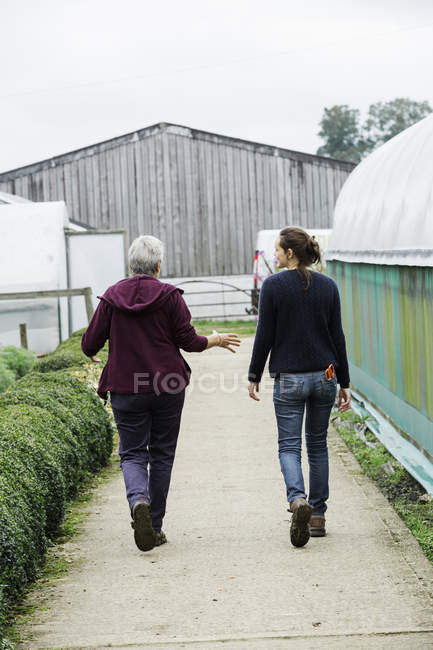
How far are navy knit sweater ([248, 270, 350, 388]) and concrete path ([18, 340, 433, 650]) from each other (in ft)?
3.48

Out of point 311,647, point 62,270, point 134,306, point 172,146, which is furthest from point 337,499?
point 172,146

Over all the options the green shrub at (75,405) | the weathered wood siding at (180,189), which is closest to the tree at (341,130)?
the weathered wood siding at (180,189)

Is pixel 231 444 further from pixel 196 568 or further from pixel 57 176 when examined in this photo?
pixel 57 176

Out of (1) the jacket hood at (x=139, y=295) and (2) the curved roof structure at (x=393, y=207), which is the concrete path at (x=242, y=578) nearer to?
(1) the jacket hood at (x=139, y=295)

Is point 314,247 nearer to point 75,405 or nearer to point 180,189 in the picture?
point 75,405

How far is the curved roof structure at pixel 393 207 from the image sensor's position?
670cm

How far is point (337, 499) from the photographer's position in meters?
6.38

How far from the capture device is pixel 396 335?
7582 millimetres

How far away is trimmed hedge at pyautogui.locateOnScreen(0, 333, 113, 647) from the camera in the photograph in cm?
443

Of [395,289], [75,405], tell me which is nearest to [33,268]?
[75,405]

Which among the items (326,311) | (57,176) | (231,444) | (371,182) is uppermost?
(57,176)

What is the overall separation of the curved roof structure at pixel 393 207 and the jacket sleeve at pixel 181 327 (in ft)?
5.98

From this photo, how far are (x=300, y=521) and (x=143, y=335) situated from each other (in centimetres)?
133

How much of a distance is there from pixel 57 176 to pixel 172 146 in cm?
363
